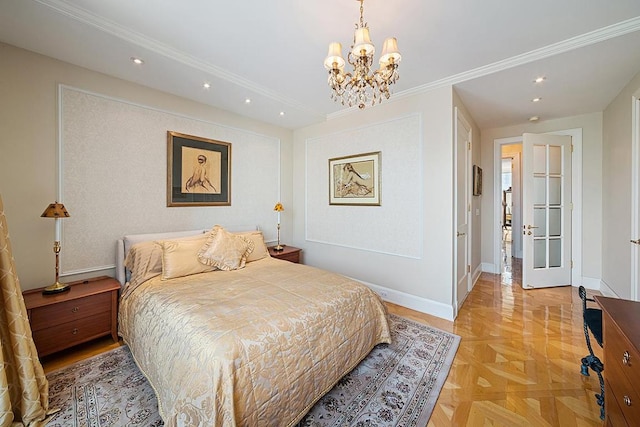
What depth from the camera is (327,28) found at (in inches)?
75.9

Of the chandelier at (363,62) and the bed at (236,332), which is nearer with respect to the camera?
the bed at (236,332)

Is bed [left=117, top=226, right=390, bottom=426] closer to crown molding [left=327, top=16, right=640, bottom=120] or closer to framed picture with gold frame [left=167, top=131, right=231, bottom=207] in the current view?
framed picture with gold frame [left=167, top=131, right=231, bottom=207]

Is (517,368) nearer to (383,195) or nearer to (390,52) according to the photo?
(383,195)

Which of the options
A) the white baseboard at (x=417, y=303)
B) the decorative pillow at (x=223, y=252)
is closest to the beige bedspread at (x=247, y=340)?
the decorative pillow at (x=223, y=252)

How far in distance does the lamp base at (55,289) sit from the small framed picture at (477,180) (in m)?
5.22

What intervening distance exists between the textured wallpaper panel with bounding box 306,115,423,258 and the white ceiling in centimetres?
61

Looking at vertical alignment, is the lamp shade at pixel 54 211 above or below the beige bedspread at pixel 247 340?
above

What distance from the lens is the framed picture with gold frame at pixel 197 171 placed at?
117 inches

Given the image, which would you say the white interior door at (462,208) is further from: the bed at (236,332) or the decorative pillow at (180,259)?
the decorative pillow at (180,259)

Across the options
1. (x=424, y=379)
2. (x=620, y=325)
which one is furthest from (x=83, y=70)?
(x=620, y=325)

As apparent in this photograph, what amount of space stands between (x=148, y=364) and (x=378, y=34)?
3.03m

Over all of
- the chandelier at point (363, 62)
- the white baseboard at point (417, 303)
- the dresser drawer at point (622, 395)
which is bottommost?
the white baseboard at point (417, 303)

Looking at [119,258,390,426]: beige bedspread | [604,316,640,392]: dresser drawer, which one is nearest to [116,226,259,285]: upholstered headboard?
[119,258,390,426]: beige bedspread

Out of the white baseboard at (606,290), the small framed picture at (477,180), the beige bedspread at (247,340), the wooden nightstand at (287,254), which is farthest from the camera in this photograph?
the small framed picture at (477,180)
